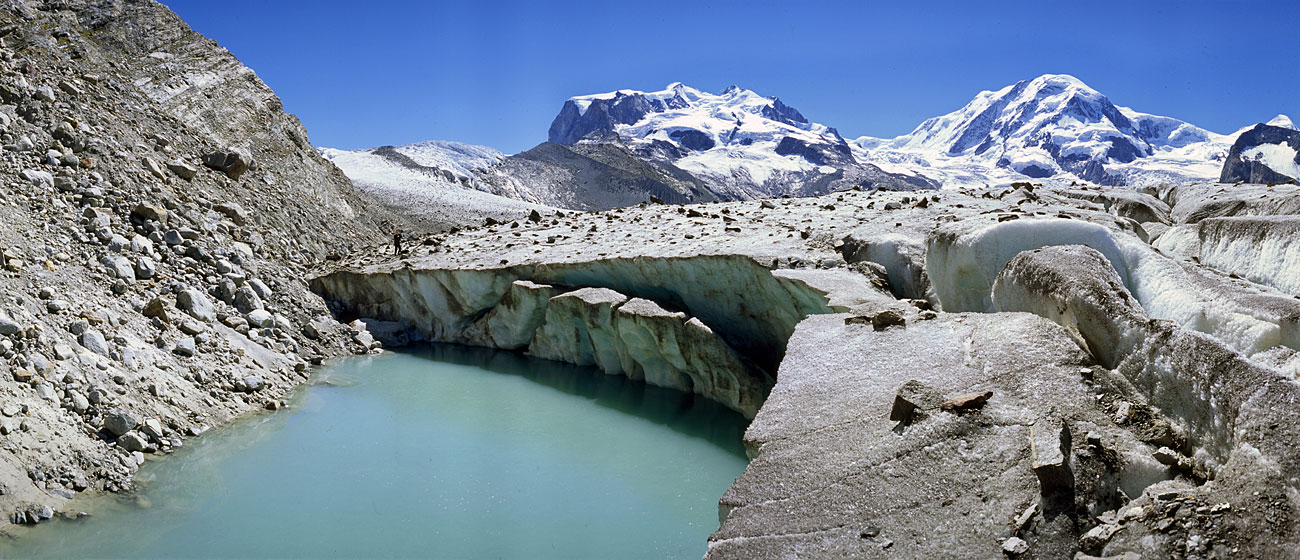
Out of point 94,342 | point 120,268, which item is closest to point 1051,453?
point 94,342

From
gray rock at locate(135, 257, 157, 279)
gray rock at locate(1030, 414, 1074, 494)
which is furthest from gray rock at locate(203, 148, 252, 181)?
gray rock at locate(1030, 414, 1074, 494)

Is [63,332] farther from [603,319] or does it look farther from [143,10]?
[143,10]

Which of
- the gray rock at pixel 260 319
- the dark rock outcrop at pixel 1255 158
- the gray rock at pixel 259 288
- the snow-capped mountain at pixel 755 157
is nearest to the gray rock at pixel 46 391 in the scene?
the gray rock at pixel 260 319

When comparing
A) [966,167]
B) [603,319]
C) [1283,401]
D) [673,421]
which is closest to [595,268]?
[603,319]

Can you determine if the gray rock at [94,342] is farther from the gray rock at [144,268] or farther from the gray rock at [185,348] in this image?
the gray rock at [144,268]

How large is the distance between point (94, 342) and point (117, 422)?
120 centimetres

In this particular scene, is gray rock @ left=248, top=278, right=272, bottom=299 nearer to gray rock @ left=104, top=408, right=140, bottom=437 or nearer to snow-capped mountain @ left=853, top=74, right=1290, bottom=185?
gray rock @ left=104, top=408, right=140, bottom=437

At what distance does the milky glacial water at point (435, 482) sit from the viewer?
16.5 feet

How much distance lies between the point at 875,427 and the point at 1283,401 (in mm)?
1454

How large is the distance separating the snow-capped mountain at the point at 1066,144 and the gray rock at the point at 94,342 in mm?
118994

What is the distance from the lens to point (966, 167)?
461 ft

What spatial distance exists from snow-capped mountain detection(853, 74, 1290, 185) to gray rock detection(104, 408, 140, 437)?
119m

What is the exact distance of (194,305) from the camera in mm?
8906

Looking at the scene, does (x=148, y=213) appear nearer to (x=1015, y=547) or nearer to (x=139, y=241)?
(x=139, y=241)
